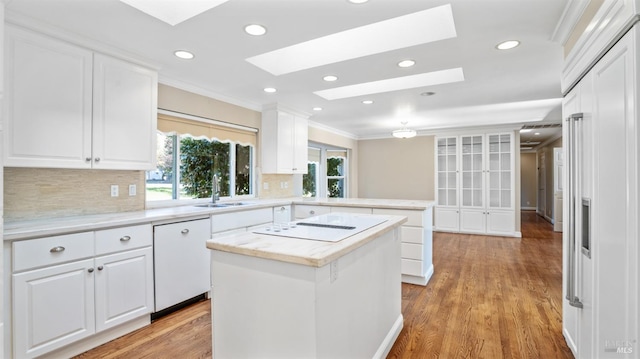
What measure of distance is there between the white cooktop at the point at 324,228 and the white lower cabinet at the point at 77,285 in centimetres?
122

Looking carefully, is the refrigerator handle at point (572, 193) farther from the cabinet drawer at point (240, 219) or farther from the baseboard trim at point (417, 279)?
the cabinet drawer at point (240, 219)

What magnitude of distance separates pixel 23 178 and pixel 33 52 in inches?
35.9

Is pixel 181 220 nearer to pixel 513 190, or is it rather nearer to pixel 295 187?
pixel 295 187

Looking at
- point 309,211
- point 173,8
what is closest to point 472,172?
point 309,211

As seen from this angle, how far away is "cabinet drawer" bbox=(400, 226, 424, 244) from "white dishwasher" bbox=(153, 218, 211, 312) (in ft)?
7.13

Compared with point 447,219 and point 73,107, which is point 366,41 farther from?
point 447,219

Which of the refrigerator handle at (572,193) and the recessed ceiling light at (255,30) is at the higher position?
the recessed ceiling light at (255,30)

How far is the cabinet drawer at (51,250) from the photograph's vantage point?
5.98ft

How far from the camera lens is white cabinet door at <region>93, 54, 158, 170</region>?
245 cm

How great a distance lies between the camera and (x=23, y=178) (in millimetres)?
2260

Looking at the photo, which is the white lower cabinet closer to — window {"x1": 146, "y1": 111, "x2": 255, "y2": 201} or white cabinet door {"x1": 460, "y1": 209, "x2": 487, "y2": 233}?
window {"x1": 146, "y1": 111, "x2": 255, "y2": 201}

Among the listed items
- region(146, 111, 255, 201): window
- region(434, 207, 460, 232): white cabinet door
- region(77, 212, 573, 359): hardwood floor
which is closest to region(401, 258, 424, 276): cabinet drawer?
region(77, 212, 573, 359): hardwood floor

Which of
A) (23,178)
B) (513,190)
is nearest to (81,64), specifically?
(23,178)

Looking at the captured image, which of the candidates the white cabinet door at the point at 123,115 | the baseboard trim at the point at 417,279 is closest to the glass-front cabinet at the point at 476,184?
the baseboard trim at the point at 417,279
